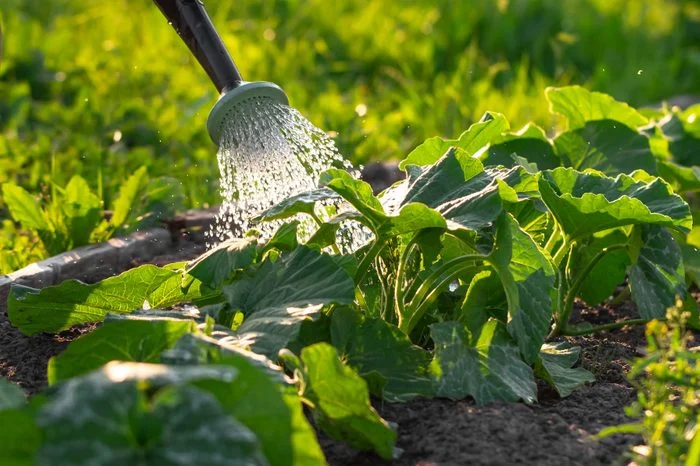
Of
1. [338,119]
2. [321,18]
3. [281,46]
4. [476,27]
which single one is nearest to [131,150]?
[338,119]

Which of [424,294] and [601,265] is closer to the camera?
[424,294]

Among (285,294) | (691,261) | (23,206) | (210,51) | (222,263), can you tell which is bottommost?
(691,261)

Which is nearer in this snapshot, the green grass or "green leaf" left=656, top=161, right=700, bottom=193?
"green leaf" left=656, top=161, right=700, bottom=193

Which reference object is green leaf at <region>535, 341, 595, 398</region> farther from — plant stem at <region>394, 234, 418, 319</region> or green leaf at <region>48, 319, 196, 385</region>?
green leaf at <region>48, 319, 196, 385</region>

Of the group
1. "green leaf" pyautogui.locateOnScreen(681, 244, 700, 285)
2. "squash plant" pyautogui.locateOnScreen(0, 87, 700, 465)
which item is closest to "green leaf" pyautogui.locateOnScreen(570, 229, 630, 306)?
"squash plant" pyautogui.locateOnScreen(0, 87, 700, 465)

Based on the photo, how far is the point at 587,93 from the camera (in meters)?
3.43

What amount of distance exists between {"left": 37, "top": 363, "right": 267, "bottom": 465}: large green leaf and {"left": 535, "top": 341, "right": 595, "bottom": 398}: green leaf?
1086mm

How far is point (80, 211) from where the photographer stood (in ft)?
11.5

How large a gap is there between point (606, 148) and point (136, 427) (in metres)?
2.13

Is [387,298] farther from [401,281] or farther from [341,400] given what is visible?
[341,400]

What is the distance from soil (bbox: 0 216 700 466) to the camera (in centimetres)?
214

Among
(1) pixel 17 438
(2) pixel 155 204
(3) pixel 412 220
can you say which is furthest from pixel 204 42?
(1) pixel 17 438

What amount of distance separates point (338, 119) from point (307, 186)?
1854mm

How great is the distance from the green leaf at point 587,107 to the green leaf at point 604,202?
2.24 feet
